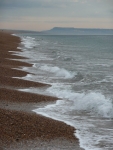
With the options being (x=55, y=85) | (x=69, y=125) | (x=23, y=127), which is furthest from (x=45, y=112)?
(x=55, y=85)

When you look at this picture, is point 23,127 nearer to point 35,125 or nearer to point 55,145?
point 35,125

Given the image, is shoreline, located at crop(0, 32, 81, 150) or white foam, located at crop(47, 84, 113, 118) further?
white foam, located at crop(47, 84, 113, 118)

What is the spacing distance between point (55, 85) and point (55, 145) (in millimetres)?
11003

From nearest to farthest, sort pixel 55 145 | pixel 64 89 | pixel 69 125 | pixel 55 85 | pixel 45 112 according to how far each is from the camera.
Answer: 1. pixel 55 145
2. pixel 69 125
3. pixel 45 112
4. pixel 64 89
5. pixel 55 85

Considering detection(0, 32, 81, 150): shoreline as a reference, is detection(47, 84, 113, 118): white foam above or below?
below

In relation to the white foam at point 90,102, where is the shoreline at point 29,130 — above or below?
above

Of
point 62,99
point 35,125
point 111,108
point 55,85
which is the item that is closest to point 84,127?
point 35,125

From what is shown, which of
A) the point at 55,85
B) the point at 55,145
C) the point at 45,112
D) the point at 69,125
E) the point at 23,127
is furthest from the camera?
the point at 55,85

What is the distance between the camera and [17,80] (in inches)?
801

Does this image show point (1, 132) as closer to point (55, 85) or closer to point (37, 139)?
point (37, 139)

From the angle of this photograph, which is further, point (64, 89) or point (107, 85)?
point (107, 85)

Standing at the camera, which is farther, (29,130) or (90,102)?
(90,102)

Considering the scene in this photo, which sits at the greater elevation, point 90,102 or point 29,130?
point 29,130

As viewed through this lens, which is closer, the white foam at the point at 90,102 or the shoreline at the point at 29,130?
the shoreline at the point at 29,130
